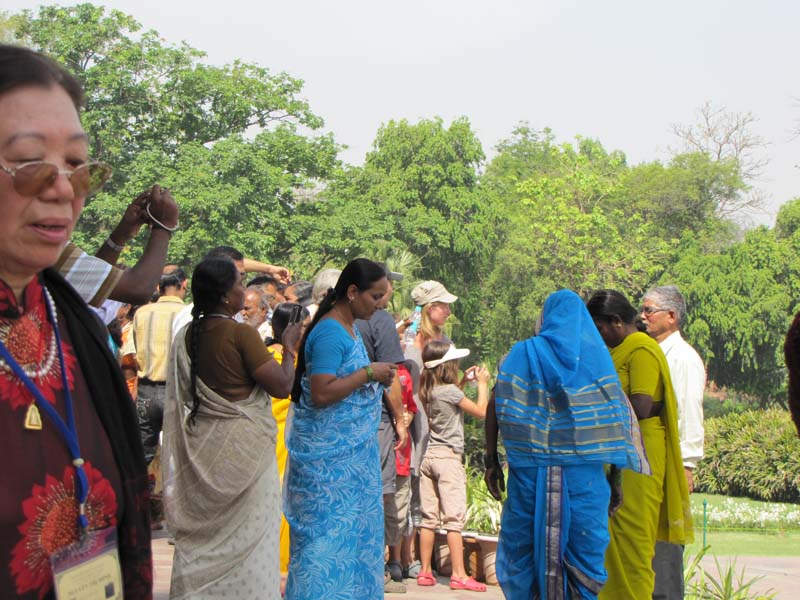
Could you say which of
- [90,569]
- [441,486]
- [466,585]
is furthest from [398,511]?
[90,569]

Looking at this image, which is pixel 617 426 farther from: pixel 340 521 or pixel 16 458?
pixel 16 458

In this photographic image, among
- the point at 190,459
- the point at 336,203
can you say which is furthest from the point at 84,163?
the point at 336,203

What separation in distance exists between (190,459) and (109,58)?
36.0 metres

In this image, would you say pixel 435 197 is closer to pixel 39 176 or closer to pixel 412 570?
pixel 412 570

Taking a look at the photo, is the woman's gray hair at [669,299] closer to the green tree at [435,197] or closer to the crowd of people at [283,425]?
the crowd of people at [283,425]

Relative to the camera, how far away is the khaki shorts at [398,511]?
285 inches

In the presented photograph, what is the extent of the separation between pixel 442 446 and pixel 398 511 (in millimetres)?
730

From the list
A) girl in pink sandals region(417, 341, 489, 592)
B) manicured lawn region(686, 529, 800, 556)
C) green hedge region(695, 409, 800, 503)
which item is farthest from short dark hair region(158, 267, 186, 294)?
green hedge region(695, 409, 800, 503)

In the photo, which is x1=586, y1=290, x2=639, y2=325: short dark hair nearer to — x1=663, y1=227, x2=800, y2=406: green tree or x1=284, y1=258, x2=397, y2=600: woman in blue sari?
x1=284, y1=258, x2=397, y2=600: woman in blue sari

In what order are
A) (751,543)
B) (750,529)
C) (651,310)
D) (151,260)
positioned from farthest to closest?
1. (750,529)
2. (751,543)
3. (651,310)
4. (151,260)

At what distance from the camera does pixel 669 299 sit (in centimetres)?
717

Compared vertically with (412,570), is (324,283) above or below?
above

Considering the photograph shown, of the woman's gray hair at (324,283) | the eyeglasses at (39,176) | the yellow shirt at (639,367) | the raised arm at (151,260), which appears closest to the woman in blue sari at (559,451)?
the yellow shirt at (639,367)

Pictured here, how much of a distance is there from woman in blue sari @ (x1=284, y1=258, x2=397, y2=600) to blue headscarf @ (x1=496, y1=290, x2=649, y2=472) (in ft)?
2.33
